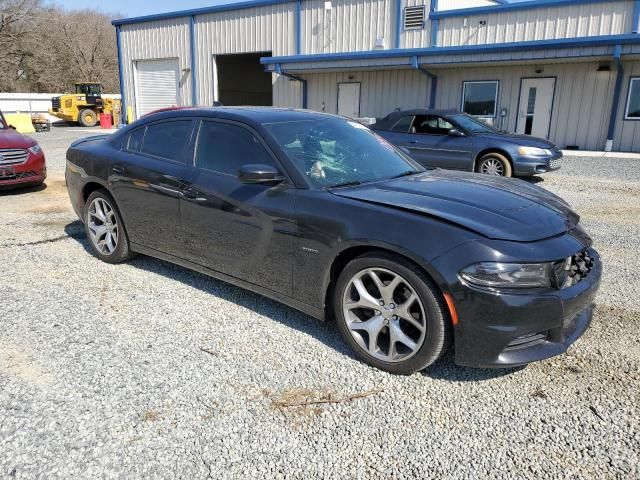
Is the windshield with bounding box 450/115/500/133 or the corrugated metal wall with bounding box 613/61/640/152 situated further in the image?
the corrugated metal wall with bounding box 613/61/640/152

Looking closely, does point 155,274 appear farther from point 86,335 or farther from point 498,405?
point 498,405

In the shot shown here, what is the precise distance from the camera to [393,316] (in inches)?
117

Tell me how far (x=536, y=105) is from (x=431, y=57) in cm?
404

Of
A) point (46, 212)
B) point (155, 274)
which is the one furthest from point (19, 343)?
point (46, 212)

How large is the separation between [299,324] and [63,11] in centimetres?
6870

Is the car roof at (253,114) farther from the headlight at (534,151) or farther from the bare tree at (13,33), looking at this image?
the bare tree at (13,33)

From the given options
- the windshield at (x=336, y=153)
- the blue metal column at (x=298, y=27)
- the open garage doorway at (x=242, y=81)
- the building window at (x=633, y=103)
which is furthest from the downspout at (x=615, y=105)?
the open garage doorway at (x=242, y=81)

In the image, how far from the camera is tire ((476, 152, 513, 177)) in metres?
10.1

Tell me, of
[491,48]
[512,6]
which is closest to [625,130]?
[491,48]

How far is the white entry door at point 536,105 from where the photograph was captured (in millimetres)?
17516

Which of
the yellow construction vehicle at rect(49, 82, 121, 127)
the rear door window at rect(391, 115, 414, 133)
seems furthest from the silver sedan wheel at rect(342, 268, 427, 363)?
the yellow construction vehicle at rect(49, 82, 121, 127)

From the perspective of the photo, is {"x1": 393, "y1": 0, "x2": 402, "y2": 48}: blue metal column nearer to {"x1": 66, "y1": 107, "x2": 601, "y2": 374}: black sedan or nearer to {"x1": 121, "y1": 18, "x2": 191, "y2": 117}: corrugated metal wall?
{"x1": 121, "y1": 18, "x2": 191, "y2": 117}: corrugated metal wall

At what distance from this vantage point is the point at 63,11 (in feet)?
195

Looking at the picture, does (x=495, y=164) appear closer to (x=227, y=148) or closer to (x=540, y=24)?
(x=227, y=148)
